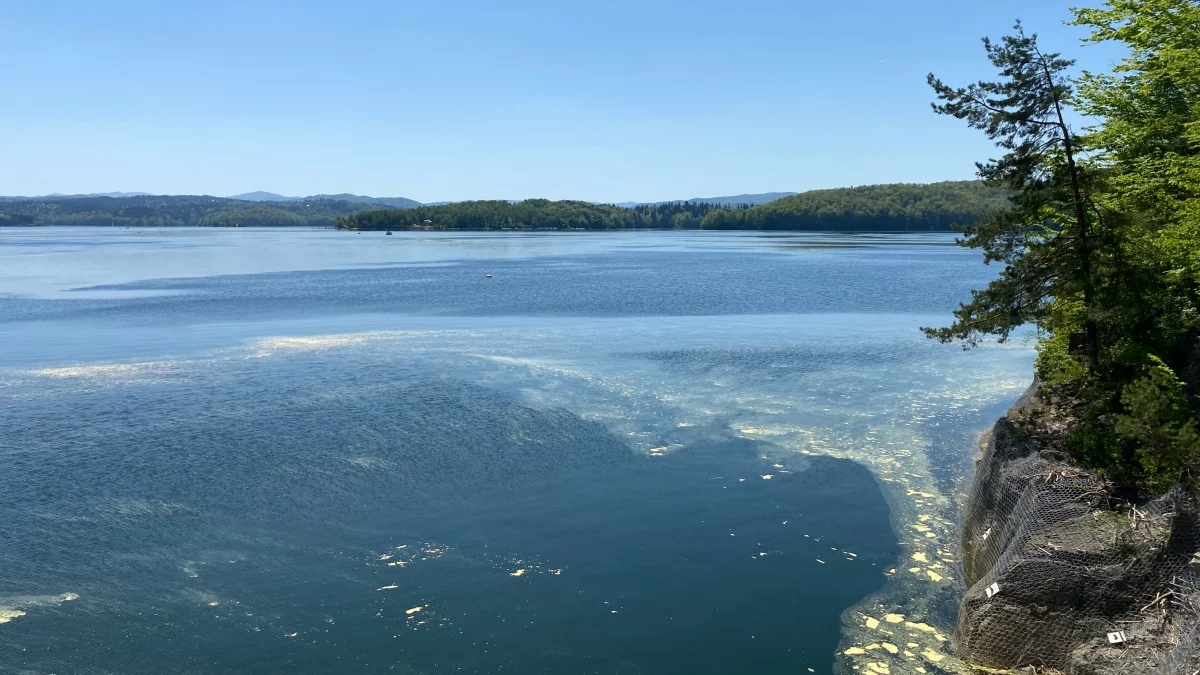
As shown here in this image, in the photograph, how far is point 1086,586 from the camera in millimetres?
12023

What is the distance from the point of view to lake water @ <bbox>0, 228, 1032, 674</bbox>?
13.4 metres

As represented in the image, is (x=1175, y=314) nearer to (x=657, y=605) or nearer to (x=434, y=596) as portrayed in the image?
(x=657, y=605)

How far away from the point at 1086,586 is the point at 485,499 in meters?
12.4

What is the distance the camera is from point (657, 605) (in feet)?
47.2

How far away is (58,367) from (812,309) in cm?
4276

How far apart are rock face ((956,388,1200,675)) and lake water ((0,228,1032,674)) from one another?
1.10 metres

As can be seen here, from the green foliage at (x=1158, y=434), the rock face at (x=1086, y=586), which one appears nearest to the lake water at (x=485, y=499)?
the rock face at (x=1086, y=586)

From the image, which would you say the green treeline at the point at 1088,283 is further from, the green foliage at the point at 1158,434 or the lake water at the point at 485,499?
the lake water at the point at 485,499

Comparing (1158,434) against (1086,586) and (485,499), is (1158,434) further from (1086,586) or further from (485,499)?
(485,499)

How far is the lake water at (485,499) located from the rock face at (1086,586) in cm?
110

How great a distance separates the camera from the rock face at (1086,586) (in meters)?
11.3

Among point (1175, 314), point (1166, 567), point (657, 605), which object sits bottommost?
point (657, 605)

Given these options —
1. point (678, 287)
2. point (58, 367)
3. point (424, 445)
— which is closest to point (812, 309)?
point (678, 287)

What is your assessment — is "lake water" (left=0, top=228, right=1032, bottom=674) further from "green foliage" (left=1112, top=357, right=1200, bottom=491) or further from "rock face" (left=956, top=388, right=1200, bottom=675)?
"green foliage" (left=1112, top=357, right=1200, bottom=491)
